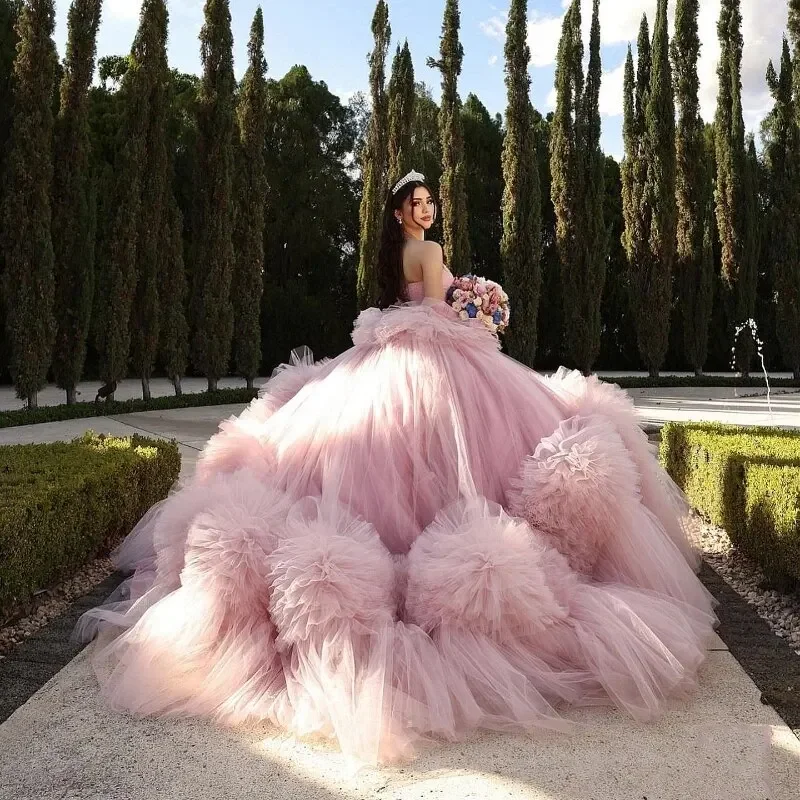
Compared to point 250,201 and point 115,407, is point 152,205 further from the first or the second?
point 115,407

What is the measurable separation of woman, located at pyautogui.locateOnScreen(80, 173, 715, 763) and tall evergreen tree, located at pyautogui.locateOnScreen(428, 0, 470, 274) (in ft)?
42.4

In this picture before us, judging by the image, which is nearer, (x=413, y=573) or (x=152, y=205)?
(x=413, y=573)

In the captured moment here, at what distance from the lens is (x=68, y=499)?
132 inches

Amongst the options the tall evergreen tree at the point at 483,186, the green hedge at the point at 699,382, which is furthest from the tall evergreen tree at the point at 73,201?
the tall evergreen tree at the point at 483,186

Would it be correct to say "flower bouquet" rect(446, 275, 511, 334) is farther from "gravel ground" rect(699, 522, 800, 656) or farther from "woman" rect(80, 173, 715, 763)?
"gravel ground" rect(699, 522, 800, 656)

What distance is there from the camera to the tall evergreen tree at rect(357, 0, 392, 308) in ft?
51.7

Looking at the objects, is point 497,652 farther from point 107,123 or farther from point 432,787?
point 107,123

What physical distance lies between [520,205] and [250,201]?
539 centimetres

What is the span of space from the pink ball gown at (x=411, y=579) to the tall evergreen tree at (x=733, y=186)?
15886 mm

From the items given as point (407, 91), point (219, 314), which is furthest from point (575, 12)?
point (219, 314)

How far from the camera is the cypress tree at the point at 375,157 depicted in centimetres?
1576

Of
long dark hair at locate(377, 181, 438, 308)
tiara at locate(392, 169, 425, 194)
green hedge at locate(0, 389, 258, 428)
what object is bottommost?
green hedge at locate(0, 389, 258, 428)

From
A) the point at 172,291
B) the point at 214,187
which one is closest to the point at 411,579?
the point at 172,291

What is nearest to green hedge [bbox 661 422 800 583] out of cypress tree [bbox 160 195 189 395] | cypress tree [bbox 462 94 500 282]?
cypress tree [bbox 160 195 189 395]
